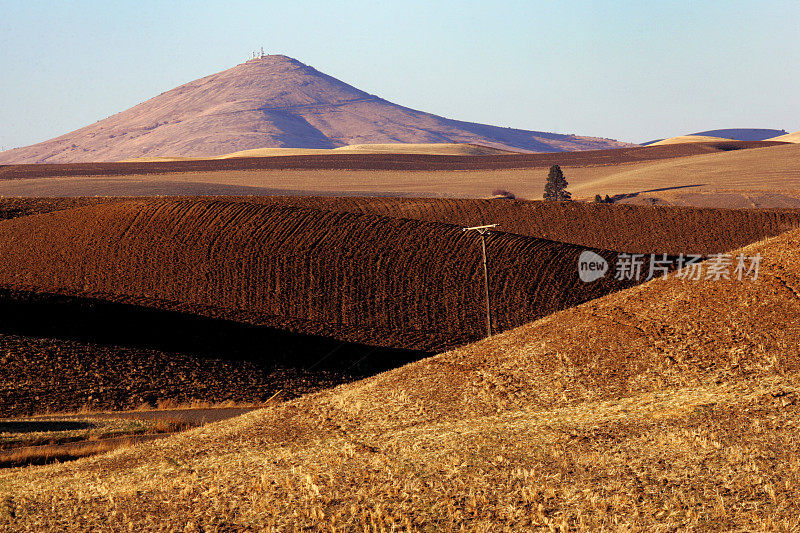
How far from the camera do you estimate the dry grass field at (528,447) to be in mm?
12352

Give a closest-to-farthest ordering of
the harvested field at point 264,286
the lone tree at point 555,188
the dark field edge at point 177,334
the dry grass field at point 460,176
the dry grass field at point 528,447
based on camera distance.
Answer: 1. the dry grass field at point 528,447
2. the harvested field at point 264,286
3. the dark field edge at point 177,334
4. the lone tree at point 555,188
5. the dry grass field at point 460,176

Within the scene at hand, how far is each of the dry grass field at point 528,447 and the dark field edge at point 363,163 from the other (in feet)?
391

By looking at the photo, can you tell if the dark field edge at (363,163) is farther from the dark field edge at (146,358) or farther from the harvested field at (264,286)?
the dark field edge at (146,358)

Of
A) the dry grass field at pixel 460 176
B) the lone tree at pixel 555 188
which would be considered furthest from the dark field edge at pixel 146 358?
the lone tree at pixel 555 188

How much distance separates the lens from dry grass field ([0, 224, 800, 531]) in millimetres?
12352

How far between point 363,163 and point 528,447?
447 feet

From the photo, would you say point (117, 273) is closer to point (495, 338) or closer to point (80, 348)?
point (80, 348)

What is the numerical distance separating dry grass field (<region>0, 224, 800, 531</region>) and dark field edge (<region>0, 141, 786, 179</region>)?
119109 millimetres

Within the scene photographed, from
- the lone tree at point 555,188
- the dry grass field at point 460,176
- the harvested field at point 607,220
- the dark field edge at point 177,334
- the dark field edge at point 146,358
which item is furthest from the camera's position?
the dry grass field at point 460,176

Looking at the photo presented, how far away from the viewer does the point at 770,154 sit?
12388cm

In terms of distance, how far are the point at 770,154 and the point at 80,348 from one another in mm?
115691

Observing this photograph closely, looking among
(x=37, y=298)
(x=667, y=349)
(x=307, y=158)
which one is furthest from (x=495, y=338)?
(x=307, y=158)

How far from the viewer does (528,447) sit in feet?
51.1

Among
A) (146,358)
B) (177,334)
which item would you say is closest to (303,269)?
(177,334)
